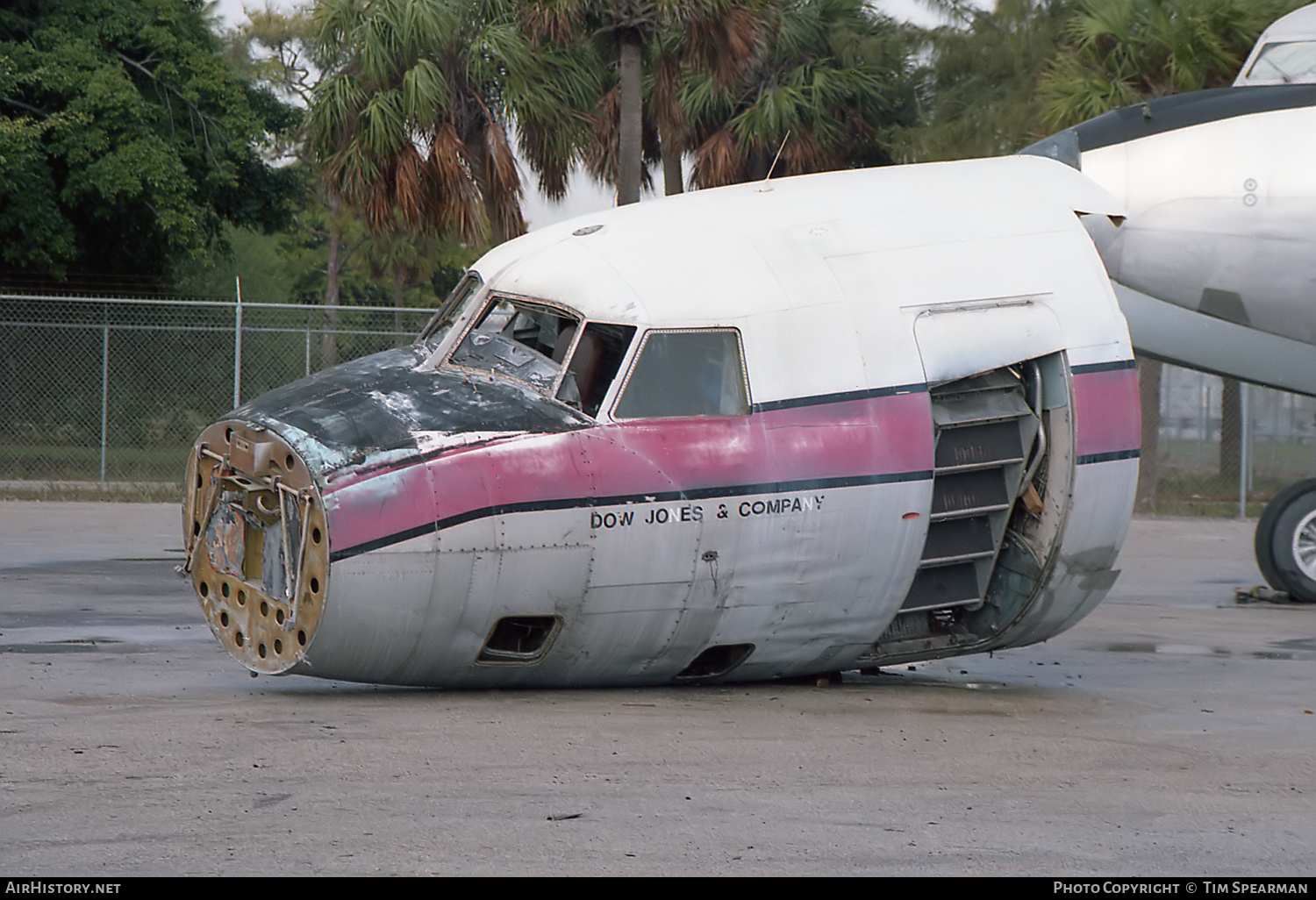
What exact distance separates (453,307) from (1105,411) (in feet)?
13.4

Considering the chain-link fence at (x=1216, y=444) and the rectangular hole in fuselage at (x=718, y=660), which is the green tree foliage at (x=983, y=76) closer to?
the chain-link fence at (x=1216, y=444)

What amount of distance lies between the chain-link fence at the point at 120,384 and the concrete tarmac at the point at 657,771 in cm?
1333

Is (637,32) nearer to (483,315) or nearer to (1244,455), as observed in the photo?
(1244,455)

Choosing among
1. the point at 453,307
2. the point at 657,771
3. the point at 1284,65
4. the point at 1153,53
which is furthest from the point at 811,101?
the point at 657,771

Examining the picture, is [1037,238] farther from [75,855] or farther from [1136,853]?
[75,855]

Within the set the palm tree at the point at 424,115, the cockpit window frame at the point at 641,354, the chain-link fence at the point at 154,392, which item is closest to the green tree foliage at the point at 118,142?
the chain-link fence at the point at 154,392

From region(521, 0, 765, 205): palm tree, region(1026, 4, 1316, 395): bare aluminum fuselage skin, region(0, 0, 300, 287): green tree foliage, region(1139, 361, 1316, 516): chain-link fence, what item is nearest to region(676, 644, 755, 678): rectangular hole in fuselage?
region(1026, 4, 1316, 395): bare aluminum fuselage skin

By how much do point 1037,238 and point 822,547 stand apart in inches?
96.2

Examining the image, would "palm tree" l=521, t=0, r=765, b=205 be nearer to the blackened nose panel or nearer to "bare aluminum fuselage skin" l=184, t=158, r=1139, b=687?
"bare aluminum fuselage skin" l=184, t=158, r=1139, b=687

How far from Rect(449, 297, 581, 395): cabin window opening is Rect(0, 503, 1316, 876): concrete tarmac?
1914 millimetres

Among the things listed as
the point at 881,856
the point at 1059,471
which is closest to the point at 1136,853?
the point at 881,856

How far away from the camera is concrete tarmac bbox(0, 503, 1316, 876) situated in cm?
566

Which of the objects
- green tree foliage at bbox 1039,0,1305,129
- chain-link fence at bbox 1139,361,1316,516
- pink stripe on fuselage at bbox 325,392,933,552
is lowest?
chain-link fence at bbox 1139,361,1316,516

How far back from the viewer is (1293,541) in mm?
15195
